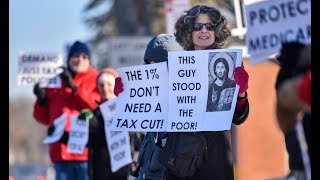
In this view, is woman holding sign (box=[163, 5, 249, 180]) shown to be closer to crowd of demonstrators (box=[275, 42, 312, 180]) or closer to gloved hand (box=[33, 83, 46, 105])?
crowd of demonstrators (box=[275, 42, 312, 180])

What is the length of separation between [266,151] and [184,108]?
942cm

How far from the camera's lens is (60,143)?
13258 millimetres

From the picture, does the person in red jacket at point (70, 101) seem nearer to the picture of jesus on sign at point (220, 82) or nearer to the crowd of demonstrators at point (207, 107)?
the crowd of demonstrators at point (207, 107)

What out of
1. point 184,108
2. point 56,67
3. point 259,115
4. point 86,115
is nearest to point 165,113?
point 184,108

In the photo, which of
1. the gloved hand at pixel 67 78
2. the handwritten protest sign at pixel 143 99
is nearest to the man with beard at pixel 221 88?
the handwritten protest sign at pixel 143 99

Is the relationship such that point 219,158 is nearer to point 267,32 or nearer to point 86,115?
point 267,32

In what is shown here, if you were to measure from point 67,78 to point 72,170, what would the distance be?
39.0 inches

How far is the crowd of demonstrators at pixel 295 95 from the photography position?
23.4 ft

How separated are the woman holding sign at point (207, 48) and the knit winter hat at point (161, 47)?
17 cm

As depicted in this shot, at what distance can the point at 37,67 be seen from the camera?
14.0 meters

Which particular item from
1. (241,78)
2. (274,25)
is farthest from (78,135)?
(274,25)

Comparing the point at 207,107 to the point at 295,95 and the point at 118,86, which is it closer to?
the point at 118,86

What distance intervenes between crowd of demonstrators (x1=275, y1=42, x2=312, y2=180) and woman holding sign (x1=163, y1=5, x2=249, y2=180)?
0.67 meters

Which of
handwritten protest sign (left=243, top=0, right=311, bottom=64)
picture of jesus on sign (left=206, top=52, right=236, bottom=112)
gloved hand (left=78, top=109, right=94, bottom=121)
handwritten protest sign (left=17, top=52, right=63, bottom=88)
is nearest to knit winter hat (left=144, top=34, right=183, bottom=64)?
picture of jesus on sign (left=206, top=52, right=236, bottom=112)
